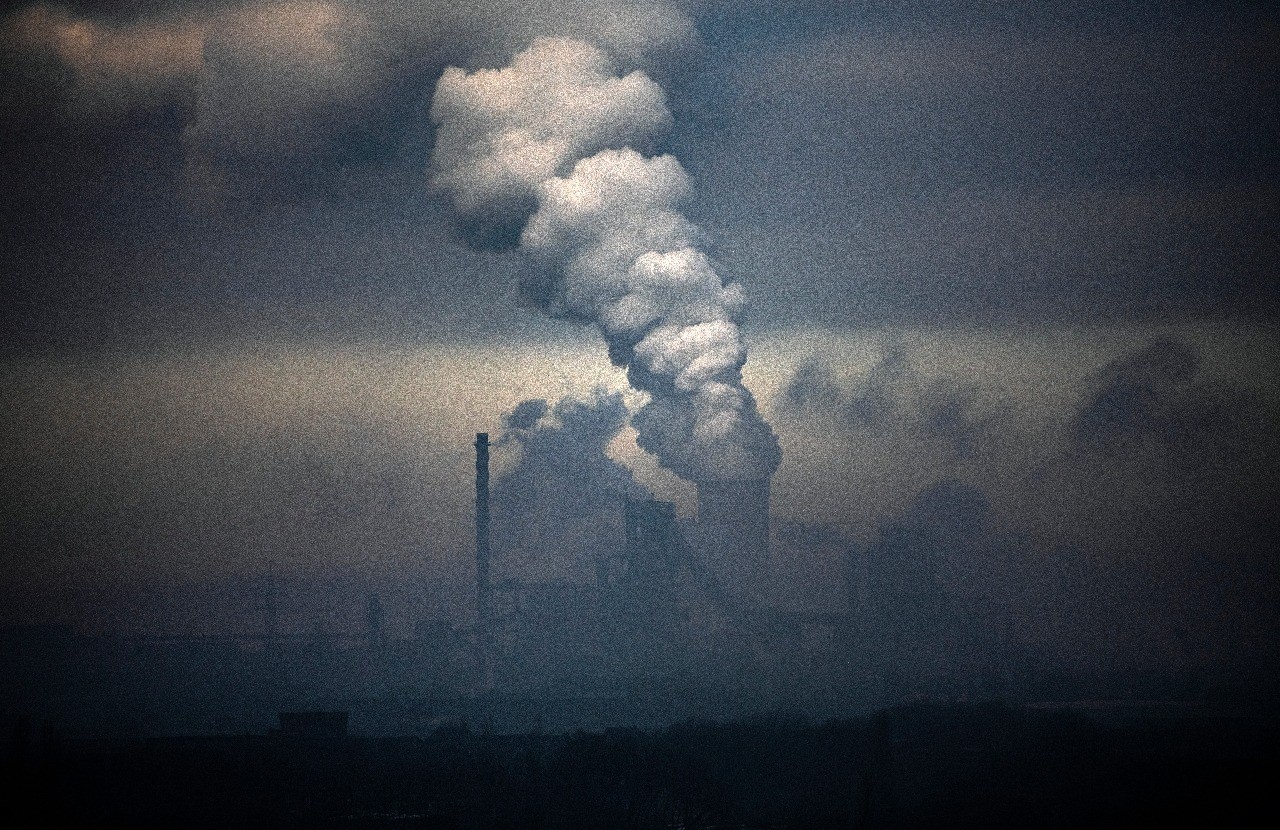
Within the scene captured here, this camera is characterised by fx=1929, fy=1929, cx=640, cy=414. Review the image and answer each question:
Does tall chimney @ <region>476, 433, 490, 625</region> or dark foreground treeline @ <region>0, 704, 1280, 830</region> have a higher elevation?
tall chimney @ <region>476, 433, 490, 625</region>

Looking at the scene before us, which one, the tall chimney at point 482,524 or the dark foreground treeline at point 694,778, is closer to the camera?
the dark foreground treeline at point 694,778

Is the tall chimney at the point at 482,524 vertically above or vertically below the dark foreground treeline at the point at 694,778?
above

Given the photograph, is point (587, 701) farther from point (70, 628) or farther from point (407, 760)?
point (70, 628)

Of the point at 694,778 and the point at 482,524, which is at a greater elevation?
the point at 482,524

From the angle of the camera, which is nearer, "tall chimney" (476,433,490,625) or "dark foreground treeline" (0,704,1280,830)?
"dark foreground treeline" (0,704,1280,830)
